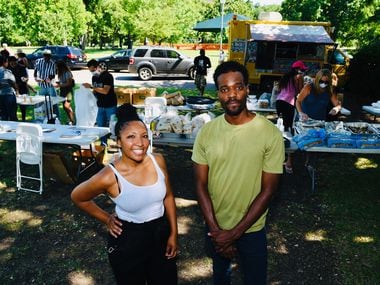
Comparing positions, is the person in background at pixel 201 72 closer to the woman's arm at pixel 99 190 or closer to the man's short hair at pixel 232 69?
the man's short hair at pixel 232 69

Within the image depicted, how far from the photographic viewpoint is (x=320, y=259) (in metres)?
4.16

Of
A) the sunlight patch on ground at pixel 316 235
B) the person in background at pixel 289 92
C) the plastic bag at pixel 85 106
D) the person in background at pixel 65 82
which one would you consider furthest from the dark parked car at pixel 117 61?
the sunlight patch on ground at pixel 316 235

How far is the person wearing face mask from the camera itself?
18.6ft

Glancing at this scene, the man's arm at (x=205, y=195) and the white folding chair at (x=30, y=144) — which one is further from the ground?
the man's arm at (x=205, y=195)

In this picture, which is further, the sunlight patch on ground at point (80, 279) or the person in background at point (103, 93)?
the person in background at point (103, 93)

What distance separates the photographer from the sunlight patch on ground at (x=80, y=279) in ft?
12.4

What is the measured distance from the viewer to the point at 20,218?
16.8 ft

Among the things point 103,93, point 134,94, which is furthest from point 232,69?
point 134,94

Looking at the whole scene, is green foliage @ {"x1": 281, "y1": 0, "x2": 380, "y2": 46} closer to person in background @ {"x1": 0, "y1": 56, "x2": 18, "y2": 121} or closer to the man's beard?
person in background @ {"x1": 0, "y1": 56, "x2": 18, "y2": 121}

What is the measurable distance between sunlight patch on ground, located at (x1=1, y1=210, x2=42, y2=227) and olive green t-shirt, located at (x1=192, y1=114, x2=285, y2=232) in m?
3.51

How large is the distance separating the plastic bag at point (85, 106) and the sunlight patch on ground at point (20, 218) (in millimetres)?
2804

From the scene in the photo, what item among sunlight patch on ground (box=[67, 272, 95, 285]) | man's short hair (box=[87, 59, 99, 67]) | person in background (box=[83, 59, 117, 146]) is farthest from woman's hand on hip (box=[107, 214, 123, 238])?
man's short hair (box=[87, 59, 99, 67])

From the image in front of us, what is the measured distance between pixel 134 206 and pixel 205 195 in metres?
0.59

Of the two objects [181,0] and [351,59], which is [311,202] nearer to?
[351,59]
